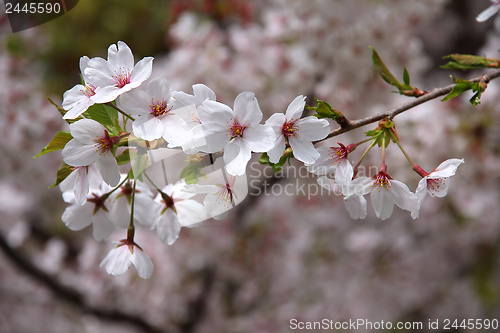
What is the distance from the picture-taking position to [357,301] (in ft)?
9.93

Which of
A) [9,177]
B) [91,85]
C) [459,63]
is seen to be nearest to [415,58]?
[459,63]

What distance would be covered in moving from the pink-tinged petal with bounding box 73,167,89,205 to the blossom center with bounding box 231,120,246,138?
26cm

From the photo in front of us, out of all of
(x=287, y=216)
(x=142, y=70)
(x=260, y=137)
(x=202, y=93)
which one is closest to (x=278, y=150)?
(x=260, y=137)

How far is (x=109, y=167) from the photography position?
666 mm

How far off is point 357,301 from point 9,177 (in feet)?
8.26

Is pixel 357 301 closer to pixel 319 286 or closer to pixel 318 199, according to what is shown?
pixel 319 286

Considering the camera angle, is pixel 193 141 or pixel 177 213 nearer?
pixel 193 141

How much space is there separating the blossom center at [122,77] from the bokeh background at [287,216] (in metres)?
1.40

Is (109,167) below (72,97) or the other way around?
below

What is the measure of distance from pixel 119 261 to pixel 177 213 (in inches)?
5.1

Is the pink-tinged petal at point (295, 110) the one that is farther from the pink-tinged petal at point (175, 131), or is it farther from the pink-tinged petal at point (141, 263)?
the pink-tinged petal at point (141, 263)

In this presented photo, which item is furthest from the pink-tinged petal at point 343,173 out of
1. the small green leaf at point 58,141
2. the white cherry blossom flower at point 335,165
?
the small green leaf at point 58,141

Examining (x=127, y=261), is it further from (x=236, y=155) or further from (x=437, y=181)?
(x=437, y=181)

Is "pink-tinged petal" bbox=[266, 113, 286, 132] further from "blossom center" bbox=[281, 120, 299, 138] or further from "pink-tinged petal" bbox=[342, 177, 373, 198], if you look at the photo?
"pink-tinged petal" bbox=[342, 177, 373, 198]
